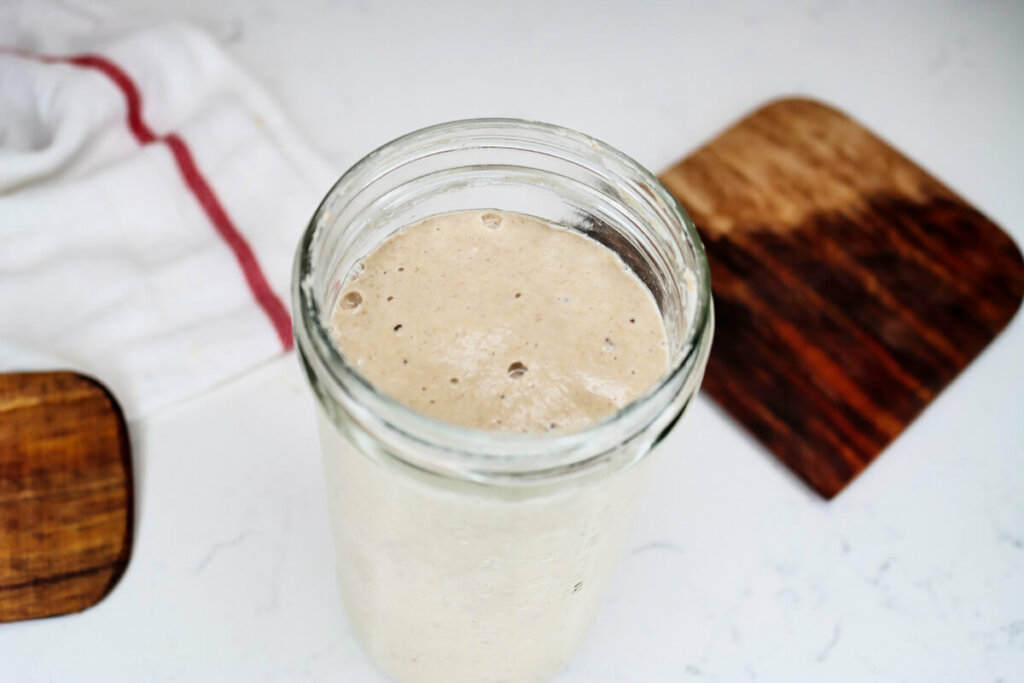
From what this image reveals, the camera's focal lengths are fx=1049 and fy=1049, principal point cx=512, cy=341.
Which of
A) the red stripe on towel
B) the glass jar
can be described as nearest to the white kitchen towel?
the red stripe on towel

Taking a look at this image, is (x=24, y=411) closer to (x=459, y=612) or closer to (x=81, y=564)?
(x=81, y=564)

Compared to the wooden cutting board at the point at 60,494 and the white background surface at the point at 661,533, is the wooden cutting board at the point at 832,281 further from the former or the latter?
the wooden cutting board at the point at 60,494

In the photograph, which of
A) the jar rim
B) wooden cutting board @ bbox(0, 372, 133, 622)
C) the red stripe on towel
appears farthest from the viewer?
the red stripe on towel

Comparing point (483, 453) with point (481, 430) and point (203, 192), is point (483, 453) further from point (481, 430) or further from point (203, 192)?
point (203, 192)

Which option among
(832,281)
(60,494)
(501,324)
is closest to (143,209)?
(60,494)

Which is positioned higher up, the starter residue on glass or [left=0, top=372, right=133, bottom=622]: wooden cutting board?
the starter residue on glass

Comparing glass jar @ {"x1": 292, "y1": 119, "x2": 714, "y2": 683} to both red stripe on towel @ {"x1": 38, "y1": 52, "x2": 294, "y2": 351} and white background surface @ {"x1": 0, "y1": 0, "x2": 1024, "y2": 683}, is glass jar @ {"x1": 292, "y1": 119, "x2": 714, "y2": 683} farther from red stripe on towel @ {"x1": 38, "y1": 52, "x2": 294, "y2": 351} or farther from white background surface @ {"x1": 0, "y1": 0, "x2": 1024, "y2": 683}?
red stripe on towel @ {"x1": 38, "y1": 52, "x2": 294, "y2": 351}
